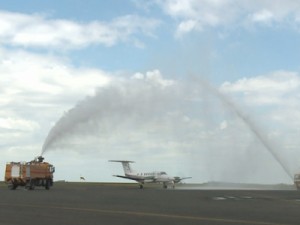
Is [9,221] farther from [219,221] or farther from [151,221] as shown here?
[219,221]

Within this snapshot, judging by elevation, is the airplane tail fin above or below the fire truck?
above

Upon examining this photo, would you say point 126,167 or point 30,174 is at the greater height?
point 126,167

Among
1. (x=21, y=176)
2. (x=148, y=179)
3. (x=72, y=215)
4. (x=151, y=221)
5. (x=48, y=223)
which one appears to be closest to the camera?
(x=48, y=223)

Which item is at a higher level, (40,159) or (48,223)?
(40,159)

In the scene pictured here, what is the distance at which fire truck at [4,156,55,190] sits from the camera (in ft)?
180

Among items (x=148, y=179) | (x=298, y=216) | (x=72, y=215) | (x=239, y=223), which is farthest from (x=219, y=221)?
(x=148, y=179)

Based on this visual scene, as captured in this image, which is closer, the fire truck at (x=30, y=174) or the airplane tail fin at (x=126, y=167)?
the fire truck at (x=30, y=174)

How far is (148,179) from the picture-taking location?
8831 centimetres

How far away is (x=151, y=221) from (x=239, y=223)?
3.33 meters

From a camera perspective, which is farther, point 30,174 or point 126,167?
point 126,167

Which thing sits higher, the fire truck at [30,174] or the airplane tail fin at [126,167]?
the airplane tail fin at [126,167]

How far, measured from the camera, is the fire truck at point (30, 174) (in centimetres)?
5494

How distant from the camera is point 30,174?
5512cm

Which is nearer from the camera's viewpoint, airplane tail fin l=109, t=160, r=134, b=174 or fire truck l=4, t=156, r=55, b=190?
fire truck l=4, t=156, r=55, b=190
